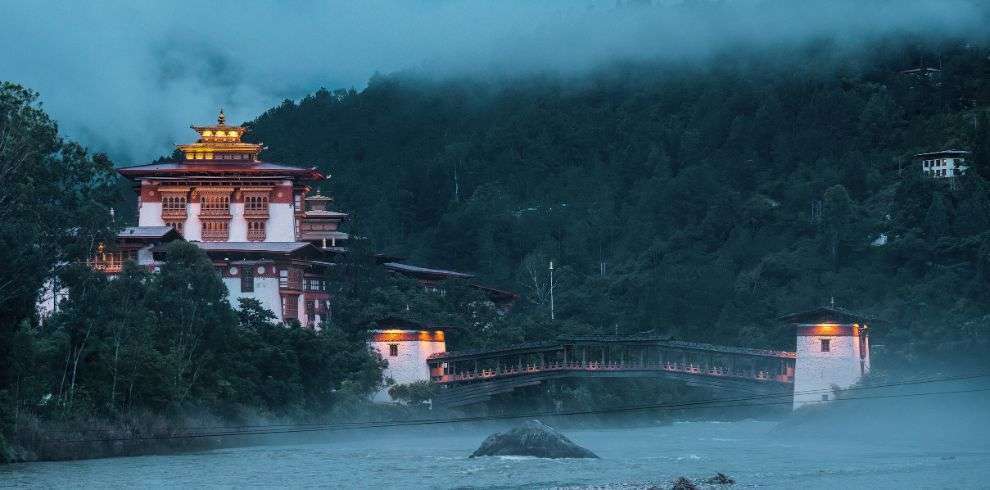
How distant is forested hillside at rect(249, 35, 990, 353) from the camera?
97062 mm

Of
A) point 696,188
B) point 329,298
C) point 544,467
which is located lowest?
point 544,467

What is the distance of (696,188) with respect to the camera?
123 meters

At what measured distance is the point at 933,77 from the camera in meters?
132

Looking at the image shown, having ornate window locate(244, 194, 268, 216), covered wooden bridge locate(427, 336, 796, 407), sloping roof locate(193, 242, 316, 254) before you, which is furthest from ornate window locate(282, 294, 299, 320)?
covered wooden bridge locate(427, 336, 796, 407)

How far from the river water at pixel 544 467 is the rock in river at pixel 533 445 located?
0.81 meters

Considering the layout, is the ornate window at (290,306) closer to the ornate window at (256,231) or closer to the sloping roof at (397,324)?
the ornate window at (256,231)

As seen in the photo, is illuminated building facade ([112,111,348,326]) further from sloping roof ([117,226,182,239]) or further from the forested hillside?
the forested hillside

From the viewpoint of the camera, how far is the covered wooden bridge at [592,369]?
7500 cm

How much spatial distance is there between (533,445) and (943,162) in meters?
60.2

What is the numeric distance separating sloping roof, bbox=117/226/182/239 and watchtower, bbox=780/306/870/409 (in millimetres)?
30555

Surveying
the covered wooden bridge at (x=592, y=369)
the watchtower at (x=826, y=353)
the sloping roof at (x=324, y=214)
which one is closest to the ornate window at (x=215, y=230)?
the sloping roof at (x=324, y=214)

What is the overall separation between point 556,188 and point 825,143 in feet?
88.1

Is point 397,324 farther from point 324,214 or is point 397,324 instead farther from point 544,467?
point 544,467

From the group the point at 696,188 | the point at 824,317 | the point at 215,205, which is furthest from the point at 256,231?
the point at 696,188
